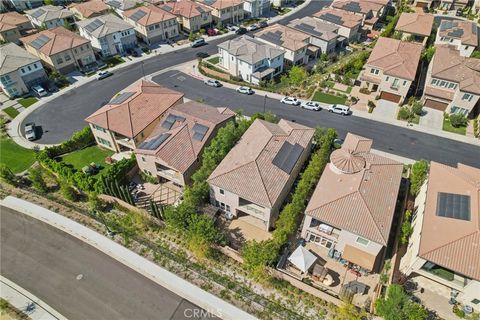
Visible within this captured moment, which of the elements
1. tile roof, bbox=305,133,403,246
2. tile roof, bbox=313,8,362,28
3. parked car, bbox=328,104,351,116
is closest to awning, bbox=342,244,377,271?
tile roof, bbox=305,133,403,246

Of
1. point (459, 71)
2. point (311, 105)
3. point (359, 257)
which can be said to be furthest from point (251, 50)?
point (359, 257)

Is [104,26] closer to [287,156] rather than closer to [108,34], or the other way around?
[108,34]

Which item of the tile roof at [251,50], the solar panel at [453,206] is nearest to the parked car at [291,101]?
the tile roof at [251,50]

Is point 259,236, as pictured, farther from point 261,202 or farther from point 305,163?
point 305,163

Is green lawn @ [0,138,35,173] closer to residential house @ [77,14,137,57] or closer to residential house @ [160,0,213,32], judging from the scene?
residential house @ [77,14,137,57]

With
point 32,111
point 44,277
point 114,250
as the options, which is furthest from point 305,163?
point 32,111

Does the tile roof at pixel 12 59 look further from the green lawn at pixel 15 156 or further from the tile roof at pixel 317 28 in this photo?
the tile roof at pixel 317 28
